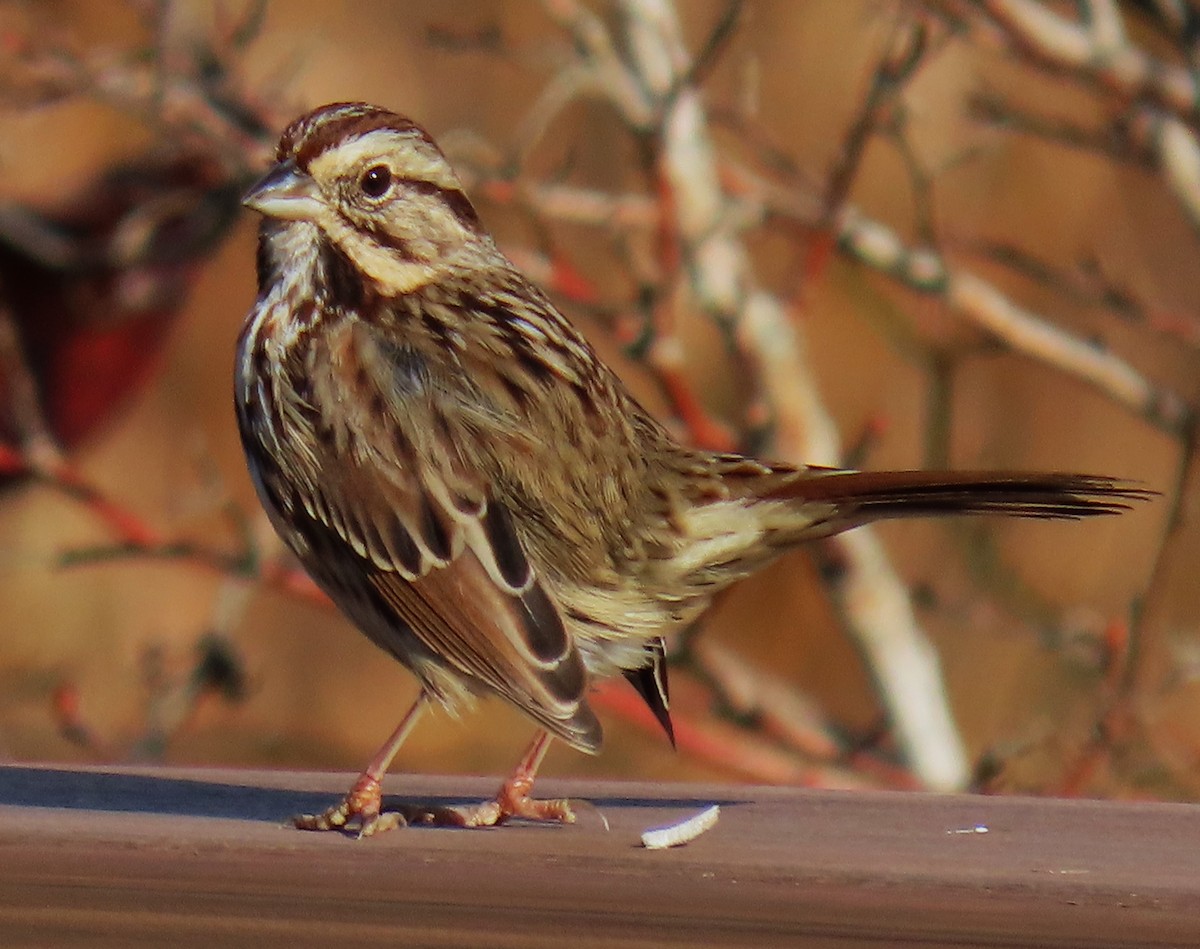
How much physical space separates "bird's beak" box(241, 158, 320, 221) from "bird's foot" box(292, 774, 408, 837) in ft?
2.58

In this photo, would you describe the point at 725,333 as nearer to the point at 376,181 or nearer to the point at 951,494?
the point at 376,181

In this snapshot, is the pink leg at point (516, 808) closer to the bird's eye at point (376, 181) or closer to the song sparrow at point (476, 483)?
the song sparrow at point (476, 483)

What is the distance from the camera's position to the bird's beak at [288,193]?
2.85 meters

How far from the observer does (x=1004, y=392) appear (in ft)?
19.1

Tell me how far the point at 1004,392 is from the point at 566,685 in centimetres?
342

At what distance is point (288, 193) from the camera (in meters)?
2.90

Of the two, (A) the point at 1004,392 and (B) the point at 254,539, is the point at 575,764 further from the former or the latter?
(B) the point at 254,539

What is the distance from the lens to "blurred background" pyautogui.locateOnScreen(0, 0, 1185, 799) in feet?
13.8

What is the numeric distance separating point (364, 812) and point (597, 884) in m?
0.52

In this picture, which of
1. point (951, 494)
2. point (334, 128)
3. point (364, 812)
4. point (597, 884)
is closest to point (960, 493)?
point (951, 494)

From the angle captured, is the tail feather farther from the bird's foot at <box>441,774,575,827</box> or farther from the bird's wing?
the bird's foot at <box>441,774,575,827</box>

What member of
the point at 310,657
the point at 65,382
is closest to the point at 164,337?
the point at 65,382

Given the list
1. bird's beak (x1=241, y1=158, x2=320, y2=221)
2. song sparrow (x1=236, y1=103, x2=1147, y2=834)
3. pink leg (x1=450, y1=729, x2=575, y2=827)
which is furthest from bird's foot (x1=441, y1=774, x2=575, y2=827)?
bird's beak (x1=241, y1=158, x2=320, y2=221)

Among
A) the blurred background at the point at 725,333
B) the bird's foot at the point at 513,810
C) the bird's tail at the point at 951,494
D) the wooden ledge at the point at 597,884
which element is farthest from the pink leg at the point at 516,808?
the blurred background at the point at 725,333
